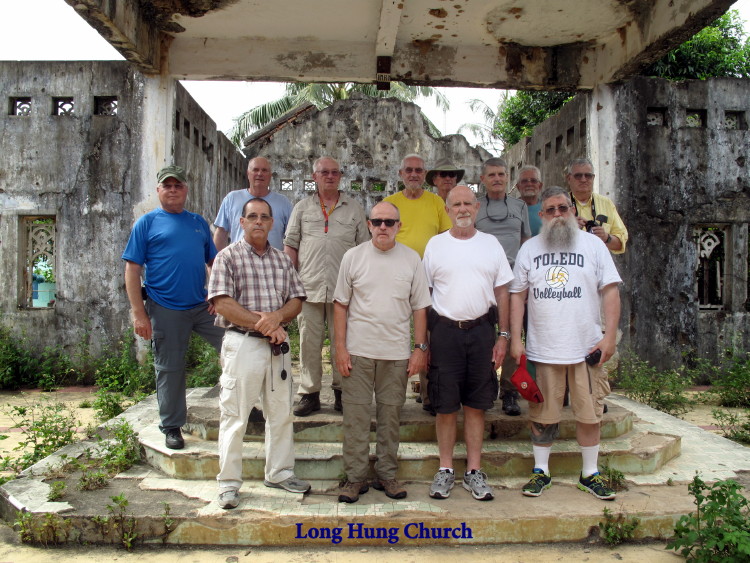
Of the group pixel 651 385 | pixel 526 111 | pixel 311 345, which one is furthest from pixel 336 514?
pixel 526 111

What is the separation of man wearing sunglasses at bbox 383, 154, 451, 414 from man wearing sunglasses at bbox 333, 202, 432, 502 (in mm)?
794

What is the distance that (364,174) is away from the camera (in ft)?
47.0

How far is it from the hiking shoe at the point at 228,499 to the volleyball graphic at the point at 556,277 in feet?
7.85

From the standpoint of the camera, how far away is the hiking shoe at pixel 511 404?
438 cm

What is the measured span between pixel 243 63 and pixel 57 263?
3859 millimetres

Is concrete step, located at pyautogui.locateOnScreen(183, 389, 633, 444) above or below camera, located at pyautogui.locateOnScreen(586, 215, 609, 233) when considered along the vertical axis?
below

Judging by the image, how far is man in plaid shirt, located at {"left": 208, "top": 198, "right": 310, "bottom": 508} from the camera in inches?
136

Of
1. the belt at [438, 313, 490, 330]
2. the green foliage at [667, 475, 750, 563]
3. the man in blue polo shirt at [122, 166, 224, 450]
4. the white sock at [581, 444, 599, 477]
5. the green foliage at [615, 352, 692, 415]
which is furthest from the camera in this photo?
the green foliage at [615, 352, 692, 415]

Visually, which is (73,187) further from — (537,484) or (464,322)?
(537,484)

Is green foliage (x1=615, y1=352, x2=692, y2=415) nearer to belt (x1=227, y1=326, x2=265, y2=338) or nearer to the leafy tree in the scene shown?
belt (x1=227, y1=326, x2=265, y2=338)

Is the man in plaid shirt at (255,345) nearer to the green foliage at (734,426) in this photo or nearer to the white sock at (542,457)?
the white sock at (542,457)

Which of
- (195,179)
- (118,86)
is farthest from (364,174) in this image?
(118,86)

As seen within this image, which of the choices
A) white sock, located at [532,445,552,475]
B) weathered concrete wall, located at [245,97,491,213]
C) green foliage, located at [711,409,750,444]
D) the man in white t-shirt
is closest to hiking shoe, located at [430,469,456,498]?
the man in white t-shirt

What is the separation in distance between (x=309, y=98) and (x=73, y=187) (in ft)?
47.4
